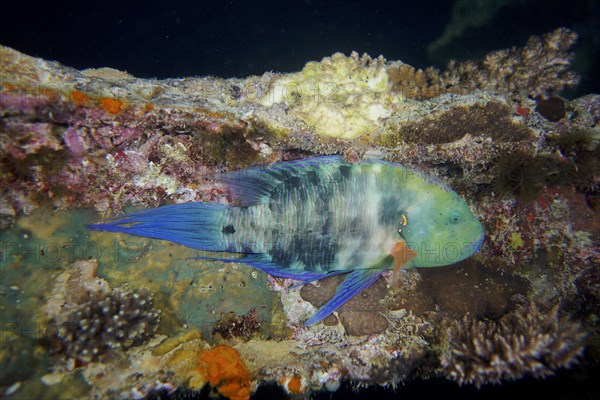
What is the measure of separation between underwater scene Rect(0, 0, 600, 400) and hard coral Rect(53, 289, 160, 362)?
0.07 feet

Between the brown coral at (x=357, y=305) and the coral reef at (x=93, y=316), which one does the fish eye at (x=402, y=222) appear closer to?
the brown coral at (x=357, y=305)

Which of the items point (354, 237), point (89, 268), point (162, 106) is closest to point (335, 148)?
point (354, 237)

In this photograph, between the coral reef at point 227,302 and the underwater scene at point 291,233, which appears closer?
the underwater scene at point 291,233

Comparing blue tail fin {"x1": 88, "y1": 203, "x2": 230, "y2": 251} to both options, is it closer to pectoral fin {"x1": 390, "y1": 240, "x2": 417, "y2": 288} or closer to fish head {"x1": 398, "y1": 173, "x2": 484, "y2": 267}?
pectoral fin {"x1": 390, "y1": 240, "x2": 417, "y2": 288}

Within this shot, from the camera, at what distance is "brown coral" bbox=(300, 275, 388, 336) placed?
144 inches

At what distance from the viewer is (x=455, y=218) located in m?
2.95

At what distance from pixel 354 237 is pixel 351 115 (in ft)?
4.44

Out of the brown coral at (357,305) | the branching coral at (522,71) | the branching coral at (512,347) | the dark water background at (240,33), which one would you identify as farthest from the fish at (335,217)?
the dark water background at (240,33)

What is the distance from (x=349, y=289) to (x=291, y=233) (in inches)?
Answer: 34.0

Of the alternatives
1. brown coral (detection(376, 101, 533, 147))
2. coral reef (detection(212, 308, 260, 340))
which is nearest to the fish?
brown coral (detection(376, 101, 533, 147))

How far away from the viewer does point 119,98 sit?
108 inches

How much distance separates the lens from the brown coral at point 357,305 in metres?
3.66

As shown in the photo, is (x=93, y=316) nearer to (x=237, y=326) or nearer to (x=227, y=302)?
(x=227, y=302)

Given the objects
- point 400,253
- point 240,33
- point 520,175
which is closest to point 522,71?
point 520,175
